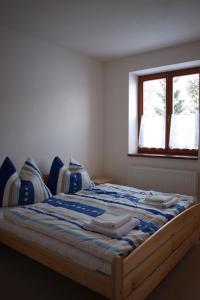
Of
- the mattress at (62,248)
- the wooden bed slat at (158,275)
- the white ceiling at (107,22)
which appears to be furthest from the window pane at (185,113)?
the mattress at (62,248)

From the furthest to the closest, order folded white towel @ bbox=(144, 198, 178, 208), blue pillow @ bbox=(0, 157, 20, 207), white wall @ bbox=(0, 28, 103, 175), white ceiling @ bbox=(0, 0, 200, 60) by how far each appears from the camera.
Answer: white wall @ bbox=(0, 28, 103, 175) < blue pillow @ bbox=(0, 157, 20, 207) < folded white towel @ bbox=(144, 198, 178, 208) < white ceiling @ bbox=(0, 0, 200, 60)

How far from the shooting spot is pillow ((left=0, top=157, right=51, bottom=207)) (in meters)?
2.84

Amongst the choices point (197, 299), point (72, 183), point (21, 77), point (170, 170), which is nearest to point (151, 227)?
point (197, 299)

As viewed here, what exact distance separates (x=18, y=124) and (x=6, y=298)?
1989 mm

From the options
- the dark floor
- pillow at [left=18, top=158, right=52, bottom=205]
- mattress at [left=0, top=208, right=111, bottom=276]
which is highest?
pillow at [left=18, top=158, right=52, bottom=205]

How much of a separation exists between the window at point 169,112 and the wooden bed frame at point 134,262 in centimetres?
166

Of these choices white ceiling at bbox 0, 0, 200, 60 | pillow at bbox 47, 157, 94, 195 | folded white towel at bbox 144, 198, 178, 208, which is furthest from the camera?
pillow at bbox 47, 157, 94, 195

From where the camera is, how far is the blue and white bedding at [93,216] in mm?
1859

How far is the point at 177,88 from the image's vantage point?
4.04 metres

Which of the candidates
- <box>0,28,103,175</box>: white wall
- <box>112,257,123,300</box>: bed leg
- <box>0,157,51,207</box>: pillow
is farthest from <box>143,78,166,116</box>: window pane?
<box>112,257,123,300</box>: bed leg

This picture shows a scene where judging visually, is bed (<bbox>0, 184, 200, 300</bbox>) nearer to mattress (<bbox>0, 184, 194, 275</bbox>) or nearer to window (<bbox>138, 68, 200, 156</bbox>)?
mattress (<bbox>0, 184, 194, 275</bbox>)

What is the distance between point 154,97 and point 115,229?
2885 mm

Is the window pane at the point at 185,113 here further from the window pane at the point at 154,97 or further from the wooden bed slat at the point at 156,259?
the wooden bed slat at the point at 156,259

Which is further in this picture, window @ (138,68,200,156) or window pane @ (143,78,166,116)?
window pane @ (143,78,166,116)
